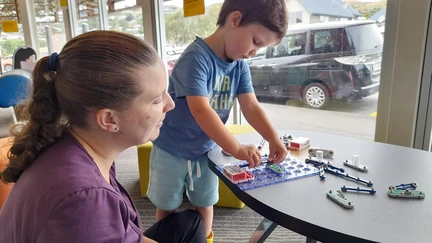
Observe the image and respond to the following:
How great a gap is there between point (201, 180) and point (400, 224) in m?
0.67

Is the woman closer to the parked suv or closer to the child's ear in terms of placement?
the child's ear

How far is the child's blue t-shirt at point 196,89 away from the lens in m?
0.95

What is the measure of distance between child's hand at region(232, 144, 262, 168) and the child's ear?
340 millimetres

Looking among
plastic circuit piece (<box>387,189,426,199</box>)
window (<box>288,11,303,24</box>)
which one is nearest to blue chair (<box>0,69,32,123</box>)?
window (<box>288,11,303,24</box>)

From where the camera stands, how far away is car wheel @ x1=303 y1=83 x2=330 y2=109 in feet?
5.48

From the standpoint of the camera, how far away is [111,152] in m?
0.67

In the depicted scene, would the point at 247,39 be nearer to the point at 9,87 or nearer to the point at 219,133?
the point at 219,133

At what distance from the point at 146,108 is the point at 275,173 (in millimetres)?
350

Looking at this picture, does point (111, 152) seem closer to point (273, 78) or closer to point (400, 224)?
point (400, 224)

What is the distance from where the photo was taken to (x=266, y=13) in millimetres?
900

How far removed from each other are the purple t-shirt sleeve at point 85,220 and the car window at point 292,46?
1378mm

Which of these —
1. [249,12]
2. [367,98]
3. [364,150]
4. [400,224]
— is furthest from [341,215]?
[367,98]

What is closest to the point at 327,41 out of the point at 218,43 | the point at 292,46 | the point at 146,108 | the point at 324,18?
the point at 324,18

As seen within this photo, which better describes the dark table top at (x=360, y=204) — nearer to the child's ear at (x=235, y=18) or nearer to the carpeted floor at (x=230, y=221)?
the child's ear at (x=235, y=18)
